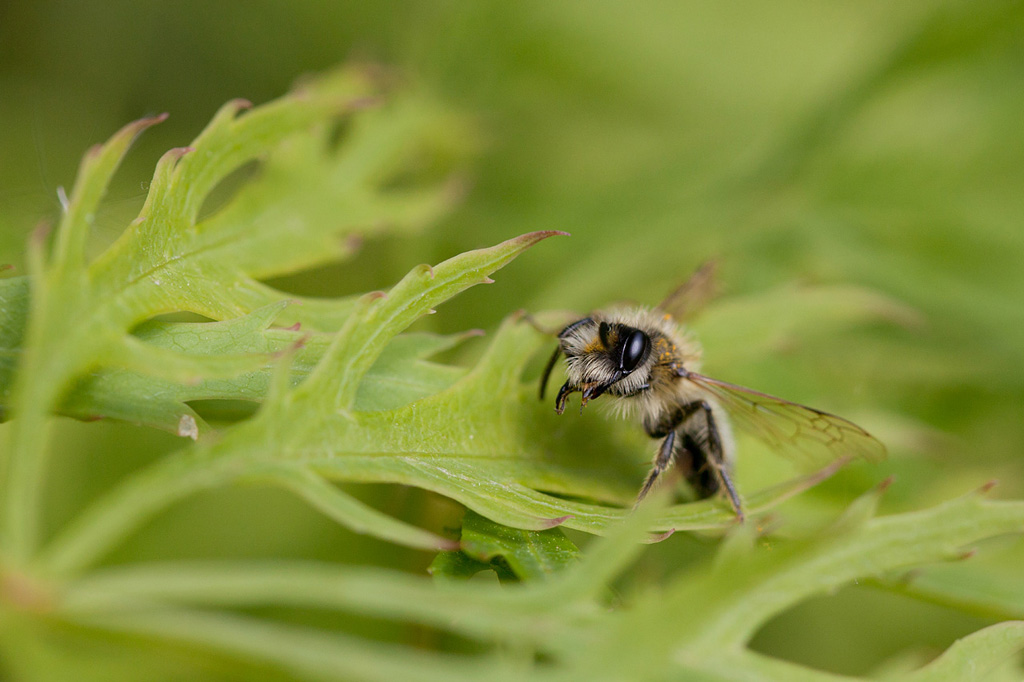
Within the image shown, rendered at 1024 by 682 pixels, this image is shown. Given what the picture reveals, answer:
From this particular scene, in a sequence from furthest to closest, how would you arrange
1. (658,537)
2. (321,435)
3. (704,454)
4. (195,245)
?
(704,454), (195,245), (658,537), (321,435)

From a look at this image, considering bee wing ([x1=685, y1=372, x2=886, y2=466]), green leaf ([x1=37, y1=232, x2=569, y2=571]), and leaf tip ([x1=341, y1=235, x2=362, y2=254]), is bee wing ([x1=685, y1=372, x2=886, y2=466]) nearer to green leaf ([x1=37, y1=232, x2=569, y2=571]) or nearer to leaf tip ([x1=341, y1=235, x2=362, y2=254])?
green leaf ([x1=37, y1=232, x2=569, y2=571])

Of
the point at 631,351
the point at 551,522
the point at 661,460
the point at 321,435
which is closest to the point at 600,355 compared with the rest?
the point at 631,351

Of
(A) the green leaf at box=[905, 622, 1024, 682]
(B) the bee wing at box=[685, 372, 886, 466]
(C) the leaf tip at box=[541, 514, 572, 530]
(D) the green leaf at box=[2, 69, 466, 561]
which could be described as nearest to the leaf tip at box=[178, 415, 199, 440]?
(D) the green leaf at box=[2, 69, 466, 561]

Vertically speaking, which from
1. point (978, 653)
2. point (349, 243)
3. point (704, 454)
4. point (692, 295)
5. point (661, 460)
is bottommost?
point (978, 653)

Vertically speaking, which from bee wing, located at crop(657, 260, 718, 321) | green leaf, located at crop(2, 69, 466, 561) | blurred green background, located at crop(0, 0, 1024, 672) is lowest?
green leaf, located at crop(2, 69, 466, 561)

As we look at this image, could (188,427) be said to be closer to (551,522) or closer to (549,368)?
(551,522)

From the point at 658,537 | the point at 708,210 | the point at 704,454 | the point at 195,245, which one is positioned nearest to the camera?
the point at 658,537
